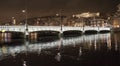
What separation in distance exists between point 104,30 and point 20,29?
79435 millimetres

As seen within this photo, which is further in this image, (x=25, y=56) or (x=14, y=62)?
(x=25, y=56)

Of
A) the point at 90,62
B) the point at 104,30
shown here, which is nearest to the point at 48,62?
the point at 90,62

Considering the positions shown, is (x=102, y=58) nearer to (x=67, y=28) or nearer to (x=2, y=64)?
(x=2, y=64)

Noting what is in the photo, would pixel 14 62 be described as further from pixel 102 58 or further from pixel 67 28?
pixel 67 28

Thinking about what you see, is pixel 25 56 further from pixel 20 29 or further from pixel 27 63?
pixel 20 29

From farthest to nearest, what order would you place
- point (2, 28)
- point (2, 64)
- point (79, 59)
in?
point (2, 28)
point (79, 59)
point (2, 64)

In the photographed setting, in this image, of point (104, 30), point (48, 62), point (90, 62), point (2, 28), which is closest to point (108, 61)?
point (90, 62)

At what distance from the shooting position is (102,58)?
43469 mm

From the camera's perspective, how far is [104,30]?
161 m

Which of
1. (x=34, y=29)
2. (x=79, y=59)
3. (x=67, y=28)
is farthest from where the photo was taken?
(x=67, y=28)

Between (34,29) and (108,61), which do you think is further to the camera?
(34,29)

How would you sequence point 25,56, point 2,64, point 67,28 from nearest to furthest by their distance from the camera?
point 2,64
point 25,56
point 67,28

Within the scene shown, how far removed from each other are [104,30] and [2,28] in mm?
84409

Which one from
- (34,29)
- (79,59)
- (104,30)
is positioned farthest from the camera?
(104,30)
